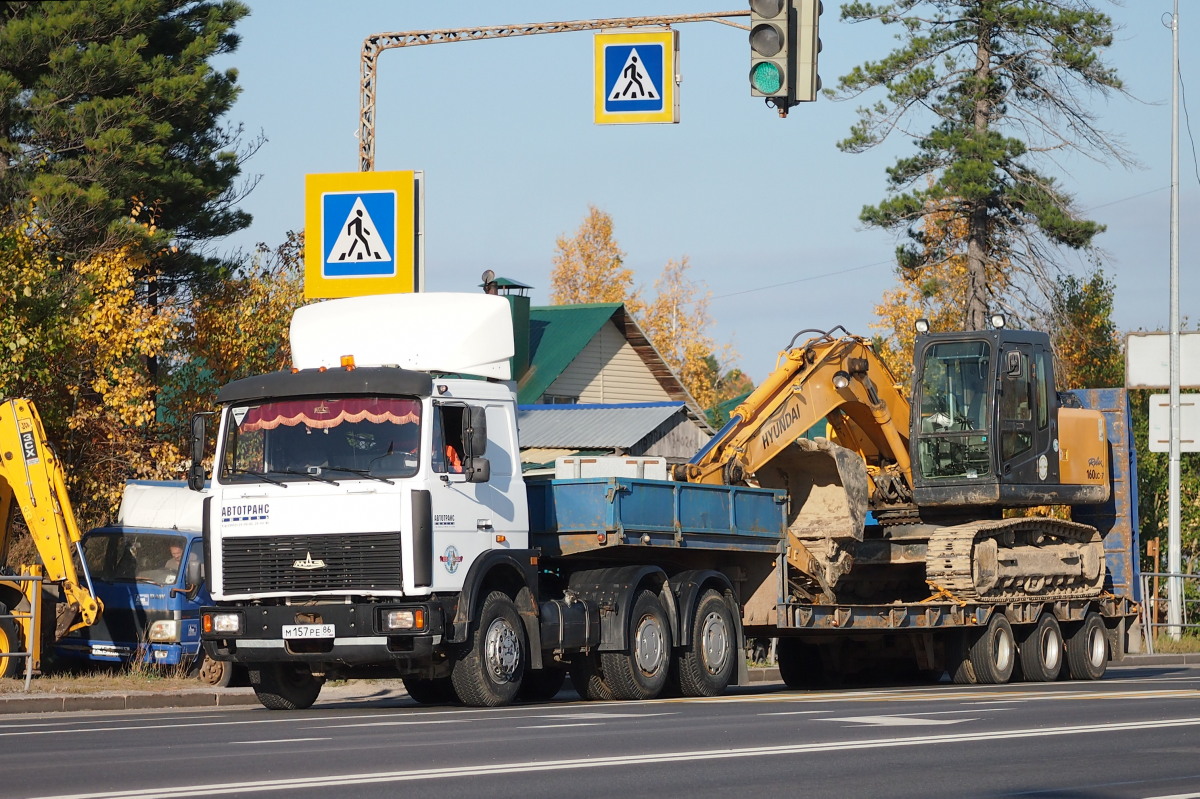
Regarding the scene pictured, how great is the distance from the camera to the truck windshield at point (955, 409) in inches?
937

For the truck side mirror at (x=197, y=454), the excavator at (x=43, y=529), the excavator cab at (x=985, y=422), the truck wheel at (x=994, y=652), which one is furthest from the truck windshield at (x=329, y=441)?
the excavator cab at (x=985, y=422)

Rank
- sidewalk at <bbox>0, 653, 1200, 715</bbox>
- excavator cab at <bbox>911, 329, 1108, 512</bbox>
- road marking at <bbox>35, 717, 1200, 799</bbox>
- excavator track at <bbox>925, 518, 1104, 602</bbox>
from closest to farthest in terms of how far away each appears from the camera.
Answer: road marking at <bbox>35, 717, 1200, 799</bbox>, sidewalk at <bbox>0, 653, 1200, 715</bbox>, excavator track at <bbox>925, 518, 1104, 602</bbox>, excavator cab at <bbox>911, 329, 1108, 512</bbox>

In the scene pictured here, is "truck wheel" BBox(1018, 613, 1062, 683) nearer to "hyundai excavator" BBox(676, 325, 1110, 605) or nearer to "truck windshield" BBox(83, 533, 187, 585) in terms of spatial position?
"hyundai excavator" BBox(676, 325, 1110, 605)

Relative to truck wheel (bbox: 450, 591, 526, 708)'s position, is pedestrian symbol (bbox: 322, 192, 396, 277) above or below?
above

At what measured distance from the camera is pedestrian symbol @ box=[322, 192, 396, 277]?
18.4 metres

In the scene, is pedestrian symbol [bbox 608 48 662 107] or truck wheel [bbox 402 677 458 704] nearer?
pedestrian symbol [bbox 608 48 662 107]

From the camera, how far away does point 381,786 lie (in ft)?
31.8

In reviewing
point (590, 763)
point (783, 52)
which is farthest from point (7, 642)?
point (590, 763)

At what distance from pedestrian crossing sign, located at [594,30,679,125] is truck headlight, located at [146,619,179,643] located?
849 centimetres

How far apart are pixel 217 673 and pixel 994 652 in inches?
383

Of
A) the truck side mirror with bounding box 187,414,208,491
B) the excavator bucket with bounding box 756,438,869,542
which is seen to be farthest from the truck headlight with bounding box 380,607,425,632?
the excavator bucket with bounding box 756,438,869,542

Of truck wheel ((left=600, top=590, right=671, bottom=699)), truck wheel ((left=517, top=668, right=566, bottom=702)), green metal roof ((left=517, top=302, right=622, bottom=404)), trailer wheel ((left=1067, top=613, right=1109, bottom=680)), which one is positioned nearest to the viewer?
truck wheel ((left=600, top=590, right=671, bottom=699))

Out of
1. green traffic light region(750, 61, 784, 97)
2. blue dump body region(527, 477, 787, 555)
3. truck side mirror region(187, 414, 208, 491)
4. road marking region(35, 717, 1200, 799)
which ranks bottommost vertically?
road marking region(35, 717, 1200, 799)

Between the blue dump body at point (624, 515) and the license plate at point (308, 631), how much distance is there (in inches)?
106
